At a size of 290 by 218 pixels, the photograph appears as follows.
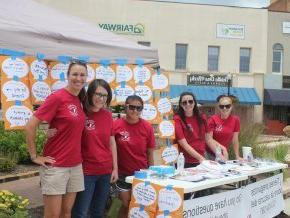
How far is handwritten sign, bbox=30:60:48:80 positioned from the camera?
531 cm

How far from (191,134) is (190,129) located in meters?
0.08

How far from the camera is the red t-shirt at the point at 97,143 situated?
4867 mm

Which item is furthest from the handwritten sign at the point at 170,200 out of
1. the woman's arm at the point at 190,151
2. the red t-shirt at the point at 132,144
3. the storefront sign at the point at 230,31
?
the storefront sign at the point at 230,31

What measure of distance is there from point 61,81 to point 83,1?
25664 millimetres

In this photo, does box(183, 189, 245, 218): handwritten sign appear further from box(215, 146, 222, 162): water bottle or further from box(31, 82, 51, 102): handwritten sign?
box(31, 82, 51, 102): handwritten sign

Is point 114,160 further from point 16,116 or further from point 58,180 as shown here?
point 16,116

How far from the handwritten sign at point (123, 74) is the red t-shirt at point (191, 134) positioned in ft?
2.77

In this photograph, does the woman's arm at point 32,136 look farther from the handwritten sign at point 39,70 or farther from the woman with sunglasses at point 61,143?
the handwritten sign at point 39,70

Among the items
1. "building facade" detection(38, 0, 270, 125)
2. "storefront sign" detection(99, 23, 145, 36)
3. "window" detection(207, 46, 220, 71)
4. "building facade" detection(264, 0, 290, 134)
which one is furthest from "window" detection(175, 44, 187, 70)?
"building facade" detection(264, 0, 290, 134)

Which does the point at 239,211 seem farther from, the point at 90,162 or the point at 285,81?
the point at 285,81

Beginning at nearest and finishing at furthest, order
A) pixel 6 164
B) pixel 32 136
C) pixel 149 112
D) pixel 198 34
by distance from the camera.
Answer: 1. pixel 32 136
2. pixel 149 112
3. pixel 6 164
4. pixel 198 34

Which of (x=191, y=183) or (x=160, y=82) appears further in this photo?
(x=160, y=82)

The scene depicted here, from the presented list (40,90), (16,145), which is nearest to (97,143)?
(40,90)

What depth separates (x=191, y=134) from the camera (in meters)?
6.34
